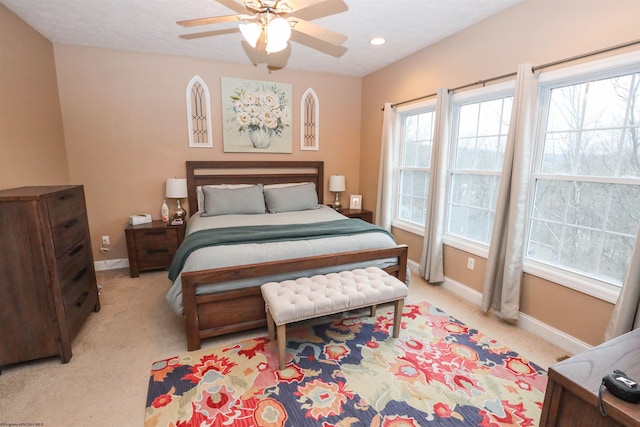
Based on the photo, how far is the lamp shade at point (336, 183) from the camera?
4.38 m

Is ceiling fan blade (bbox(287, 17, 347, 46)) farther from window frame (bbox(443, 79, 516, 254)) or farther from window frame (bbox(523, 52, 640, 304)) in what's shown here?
window frame (bbox(523, 52, 640, 304))

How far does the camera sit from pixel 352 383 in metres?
1.83

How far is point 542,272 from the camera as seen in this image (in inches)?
90.9

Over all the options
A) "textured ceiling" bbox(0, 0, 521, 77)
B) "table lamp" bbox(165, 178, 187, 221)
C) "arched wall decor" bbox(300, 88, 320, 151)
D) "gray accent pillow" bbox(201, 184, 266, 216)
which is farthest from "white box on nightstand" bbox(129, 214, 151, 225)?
"arched wall decor" bbox(300, 88, 320, 151)

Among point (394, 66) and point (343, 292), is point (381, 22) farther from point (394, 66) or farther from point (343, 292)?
point (343, 292)

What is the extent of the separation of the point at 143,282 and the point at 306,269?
208cm

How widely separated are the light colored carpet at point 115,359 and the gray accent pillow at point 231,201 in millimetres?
1013

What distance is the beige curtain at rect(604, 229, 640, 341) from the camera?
1.68m

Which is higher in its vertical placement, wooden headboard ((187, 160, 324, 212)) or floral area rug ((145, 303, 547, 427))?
wooden headboard ((187, 160, 324, 212))

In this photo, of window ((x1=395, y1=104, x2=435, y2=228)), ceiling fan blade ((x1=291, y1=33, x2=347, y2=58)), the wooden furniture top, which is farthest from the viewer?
window ((x1=395, y1=104, x2=435, y2=228))

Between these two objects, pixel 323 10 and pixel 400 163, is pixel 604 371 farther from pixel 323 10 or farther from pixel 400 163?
pixel 400 163

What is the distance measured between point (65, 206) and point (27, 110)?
1253mm

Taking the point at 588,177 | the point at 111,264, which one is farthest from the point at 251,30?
the point at 111,264

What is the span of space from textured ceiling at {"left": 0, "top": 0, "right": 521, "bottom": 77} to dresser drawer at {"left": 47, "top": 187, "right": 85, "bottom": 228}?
1.50 metres
